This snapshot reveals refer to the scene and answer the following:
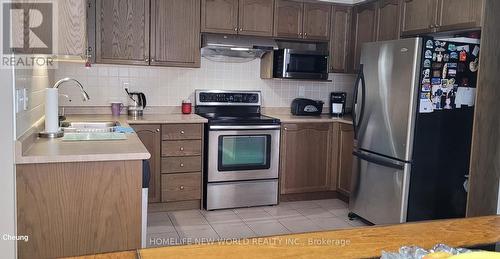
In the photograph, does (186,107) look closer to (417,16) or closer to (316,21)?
(316,21)

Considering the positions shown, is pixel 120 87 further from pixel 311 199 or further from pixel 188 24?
pixel 311 199

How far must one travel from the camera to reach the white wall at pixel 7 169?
1944mm

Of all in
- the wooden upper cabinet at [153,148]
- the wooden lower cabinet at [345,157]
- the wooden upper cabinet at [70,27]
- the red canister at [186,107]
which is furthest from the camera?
the red canister at [186,107]

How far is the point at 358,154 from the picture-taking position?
383cm

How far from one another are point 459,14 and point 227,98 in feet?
7.66

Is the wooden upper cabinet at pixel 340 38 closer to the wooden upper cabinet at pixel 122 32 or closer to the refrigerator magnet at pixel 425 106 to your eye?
the refrigerator magnet at pixel 425 106

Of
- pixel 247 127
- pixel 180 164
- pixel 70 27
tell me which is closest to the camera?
pixel 70 27

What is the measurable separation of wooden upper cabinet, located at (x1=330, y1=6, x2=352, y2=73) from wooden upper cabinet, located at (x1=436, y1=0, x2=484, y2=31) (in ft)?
4.40

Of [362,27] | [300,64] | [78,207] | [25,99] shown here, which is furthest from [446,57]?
[25,99]

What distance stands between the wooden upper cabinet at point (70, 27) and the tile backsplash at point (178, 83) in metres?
1.81

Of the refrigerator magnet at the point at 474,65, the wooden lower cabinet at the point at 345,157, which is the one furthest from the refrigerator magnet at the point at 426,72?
the wooden lower cabinet at the point at 345,157

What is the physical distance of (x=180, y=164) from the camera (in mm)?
3975

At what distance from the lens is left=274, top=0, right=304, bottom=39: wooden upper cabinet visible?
4.45 meters

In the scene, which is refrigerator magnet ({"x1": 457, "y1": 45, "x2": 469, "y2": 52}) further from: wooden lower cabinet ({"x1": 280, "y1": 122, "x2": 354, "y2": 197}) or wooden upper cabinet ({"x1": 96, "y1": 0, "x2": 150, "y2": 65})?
wooden upper cabinet ({"x1": 96, "y1": 0, "x2": 150, "y2": 65})
